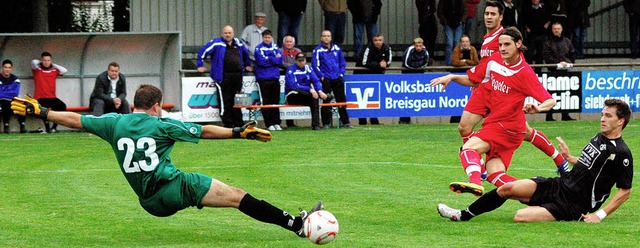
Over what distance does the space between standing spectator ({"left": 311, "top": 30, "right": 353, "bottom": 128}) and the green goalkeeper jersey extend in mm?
14499

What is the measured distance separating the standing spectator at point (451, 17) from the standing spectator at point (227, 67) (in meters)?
5.07

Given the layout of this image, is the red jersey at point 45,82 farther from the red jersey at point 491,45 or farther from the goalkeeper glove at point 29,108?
the goalkeeper glove at point 29,108

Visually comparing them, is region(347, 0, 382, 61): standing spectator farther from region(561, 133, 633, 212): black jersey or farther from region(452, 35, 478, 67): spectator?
region(561, 133, 633, 212): black jersey

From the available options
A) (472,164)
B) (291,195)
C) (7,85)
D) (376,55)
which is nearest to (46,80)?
(7,85)

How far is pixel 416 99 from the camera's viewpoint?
2512cm

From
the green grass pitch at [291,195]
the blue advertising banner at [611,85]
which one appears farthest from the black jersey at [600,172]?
the blue advertising banner at [611,85]

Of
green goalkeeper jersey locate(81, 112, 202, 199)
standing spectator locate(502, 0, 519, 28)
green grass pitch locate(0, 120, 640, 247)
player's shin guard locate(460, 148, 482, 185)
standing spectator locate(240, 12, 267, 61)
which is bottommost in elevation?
green grass pitch locate(0, 120, 640, 247)

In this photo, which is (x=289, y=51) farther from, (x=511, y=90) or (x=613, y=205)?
(x=613, y=205)

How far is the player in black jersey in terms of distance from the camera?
997cm

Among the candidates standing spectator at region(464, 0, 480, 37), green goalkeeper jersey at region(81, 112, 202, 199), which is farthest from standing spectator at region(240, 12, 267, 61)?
green goalkeeper jersey at region(81, 112, 202, 199)

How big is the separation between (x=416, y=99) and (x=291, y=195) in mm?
12787

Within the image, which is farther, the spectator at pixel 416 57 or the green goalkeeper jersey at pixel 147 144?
the spectator at pixel 416 57

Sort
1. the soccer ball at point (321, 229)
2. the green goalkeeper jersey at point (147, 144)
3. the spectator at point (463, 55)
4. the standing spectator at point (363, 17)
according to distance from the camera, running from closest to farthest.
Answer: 1. the soccer ball at point (321, 229)
2. the green goalkeeper jersey at point (147, 144)
3. the spectator at point (463, 55)
4. the standing spectator at point (363, 17)

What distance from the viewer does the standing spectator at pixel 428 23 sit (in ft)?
87.4
